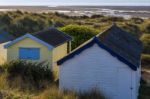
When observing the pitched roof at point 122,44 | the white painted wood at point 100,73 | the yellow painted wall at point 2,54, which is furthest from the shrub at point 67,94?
the yellow painted wall at point 2,54

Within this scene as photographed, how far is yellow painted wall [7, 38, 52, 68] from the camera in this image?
20.6 meters

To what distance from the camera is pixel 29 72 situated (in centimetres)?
1867

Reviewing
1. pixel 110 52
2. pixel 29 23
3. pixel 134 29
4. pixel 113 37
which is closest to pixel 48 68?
pixel 113 37

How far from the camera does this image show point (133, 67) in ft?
50.8

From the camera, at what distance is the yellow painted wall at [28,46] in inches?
811

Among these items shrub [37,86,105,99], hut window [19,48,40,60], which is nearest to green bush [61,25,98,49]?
hut window [19,48,40,60]

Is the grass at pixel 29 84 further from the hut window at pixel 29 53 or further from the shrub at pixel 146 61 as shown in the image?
the shrub at pixel 146 61

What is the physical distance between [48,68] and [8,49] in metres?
2.09

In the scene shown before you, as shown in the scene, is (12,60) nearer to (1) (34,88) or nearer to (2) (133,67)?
(1) (34,88)

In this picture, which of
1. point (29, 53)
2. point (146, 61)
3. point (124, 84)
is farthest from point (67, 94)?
point (146, 61)

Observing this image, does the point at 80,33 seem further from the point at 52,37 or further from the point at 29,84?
the point at 29,84

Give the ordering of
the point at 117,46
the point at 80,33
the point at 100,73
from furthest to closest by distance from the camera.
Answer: the point at 80,33 → the point at 117,46 → the point at 100,73

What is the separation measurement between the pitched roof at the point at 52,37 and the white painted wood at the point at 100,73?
4.68 m

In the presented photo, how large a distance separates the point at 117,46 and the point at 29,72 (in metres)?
3.84
